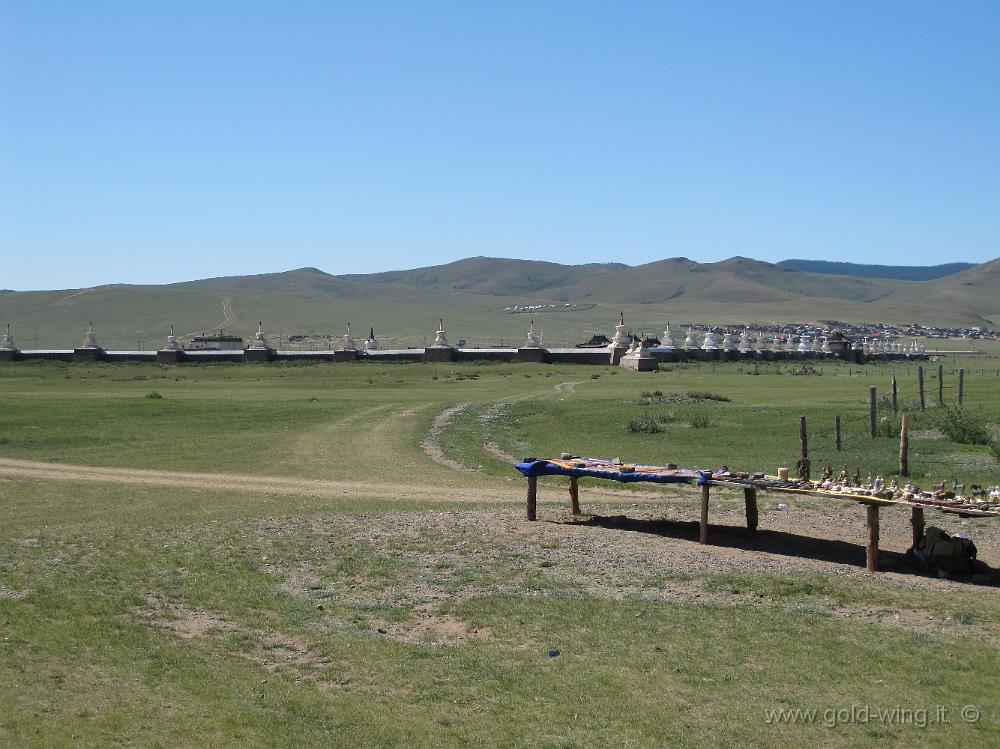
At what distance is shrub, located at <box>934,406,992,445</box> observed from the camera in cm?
2599

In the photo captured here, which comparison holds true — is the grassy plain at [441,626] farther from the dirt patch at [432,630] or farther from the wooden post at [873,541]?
the wooden post at [873,541]

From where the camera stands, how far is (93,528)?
1605cm

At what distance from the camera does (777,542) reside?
1580 cm

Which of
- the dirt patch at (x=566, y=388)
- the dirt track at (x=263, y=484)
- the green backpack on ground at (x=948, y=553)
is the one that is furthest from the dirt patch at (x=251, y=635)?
the dirt patch at (x=566, y=388)

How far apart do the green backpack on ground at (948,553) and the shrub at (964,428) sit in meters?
13.1

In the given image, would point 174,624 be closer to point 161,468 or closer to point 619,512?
point 619,512

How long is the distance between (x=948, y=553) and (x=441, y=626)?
20.6ft

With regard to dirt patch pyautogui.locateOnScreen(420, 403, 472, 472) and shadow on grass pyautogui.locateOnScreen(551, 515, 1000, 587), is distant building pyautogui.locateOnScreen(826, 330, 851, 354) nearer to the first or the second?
dirt patch pyautogui.locateOnScreen(420, 403, 472, 472)

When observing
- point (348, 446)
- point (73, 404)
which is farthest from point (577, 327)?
point (348, 446)

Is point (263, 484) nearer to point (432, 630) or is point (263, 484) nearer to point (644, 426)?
point (432, 630)

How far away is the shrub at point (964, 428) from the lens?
25991 mm

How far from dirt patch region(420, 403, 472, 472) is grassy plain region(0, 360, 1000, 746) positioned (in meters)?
1.54

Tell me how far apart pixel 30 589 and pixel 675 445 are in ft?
56.5

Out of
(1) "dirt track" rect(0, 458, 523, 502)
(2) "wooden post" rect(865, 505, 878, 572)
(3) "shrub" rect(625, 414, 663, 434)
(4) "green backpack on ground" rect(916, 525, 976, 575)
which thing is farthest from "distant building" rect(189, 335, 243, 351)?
(4) "green backpack on ground" rect(916, 525, 976, 575)
